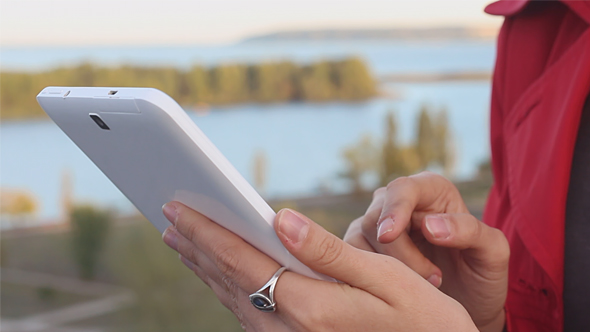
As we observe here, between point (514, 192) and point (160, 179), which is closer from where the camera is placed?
point (160, 179)

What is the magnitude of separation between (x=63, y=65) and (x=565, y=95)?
3.43 metres

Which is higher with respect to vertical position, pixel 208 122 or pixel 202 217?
pixel 202 217

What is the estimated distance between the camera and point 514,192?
1068 mm

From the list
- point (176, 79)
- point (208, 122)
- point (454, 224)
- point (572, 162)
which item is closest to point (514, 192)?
point (572, 162)

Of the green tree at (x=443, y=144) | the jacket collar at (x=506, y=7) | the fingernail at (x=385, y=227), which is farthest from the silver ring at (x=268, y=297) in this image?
the green tree at (x=443, y=144)

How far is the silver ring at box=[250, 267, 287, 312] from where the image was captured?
712mm

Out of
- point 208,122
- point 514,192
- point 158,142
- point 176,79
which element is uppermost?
point 158,142

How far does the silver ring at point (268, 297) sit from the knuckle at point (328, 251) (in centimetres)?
7

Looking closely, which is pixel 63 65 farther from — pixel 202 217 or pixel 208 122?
pixel 202 217

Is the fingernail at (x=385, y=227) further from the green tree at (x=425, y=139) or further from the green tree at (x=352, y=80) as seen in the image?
the green tree at (x=425, y=139)

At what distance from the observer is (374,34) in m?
3.62

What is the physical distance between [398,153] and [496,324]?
3.12 m

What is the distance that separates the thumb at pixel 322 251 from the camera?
668 millimetres

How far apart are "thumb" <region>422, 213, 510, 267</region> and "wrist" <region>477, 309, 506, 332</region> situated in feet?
0.66
